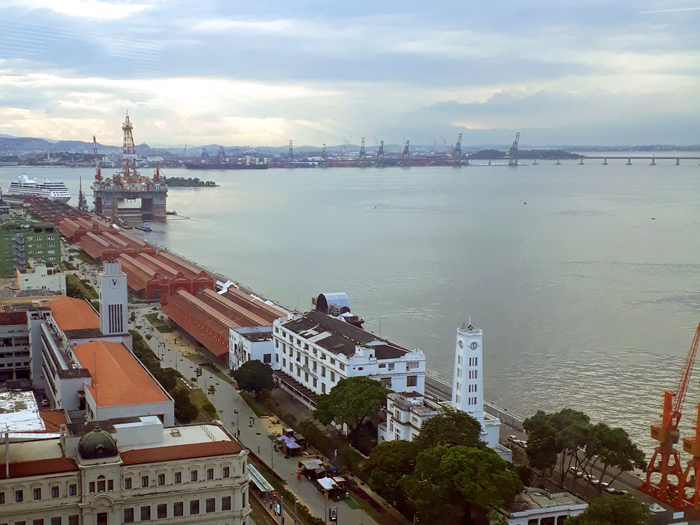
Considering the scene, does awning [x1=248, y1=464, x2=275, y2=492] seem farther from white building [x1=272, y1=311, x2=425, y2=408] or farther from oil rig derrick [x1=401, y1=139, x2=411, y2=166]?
oil rig derrick [x1=401, y1=139, x2=411, y2=166]

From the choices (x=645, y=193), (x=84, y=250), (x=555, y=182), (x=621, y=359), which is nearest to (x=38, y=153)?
(x=621, y=359)

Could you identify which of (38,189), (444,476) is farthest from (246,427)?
(38,189)

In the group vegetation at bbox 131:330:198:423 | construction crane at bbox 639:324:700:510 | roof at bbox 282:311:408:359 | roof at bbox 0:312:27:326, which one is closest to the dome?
vegetation at bbox 131:330:198:423

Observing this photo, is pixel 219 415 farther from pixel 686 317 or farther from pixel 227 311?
pixel 686 317

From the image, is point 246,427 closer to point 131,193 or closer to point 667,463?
point 667,463

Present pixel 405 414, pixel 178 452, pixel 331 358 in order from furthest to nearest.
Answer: pixel 331 358, pixel 405 414, pixel 178 452
